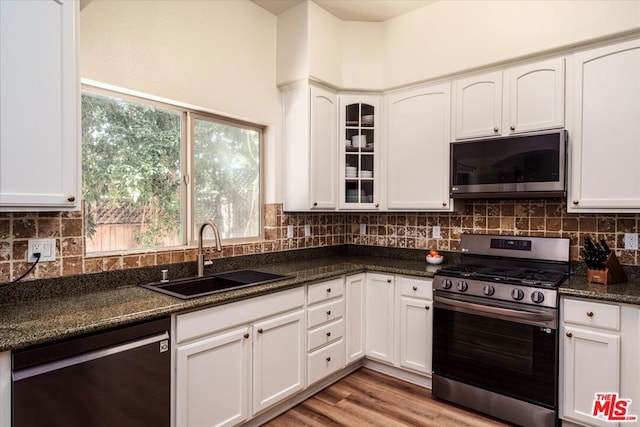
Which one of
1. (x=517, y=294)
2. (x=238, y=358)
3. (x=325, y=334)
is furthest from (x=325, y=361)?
(x=517, y=294)

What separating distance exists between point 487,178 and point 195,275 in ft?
6.91

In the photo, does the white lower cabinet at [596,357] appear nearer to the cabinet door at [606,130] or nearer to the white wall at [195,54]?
the cabinet door at [606,130]

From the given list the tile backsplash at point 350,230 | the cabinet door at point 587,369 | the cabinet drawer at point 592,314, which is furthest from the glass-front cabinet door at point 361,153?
the cabinet door at point 587,369

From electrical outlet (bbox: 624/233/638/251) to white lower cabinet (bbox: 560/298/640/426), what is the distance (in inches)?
25.7

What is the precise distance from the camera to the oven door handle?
2.20 meters

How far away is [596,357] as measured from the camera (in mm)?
2098

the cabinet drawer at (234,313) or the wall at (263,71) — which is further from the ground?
the wall at (263,71)

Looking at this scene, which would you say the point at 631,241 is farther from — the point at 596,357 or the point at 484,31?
the point at 484,31

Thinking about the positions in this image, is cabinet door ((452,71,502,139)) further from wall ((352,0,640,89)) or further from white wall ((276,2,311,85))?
white wall ((276,2,311,85))

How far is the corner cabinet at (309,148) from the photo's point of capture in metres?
3.01

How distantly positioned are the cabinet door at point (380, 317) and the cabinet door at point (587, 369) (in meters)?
1.14

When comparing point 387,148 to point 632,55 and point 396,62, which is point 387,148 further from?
point 632,55

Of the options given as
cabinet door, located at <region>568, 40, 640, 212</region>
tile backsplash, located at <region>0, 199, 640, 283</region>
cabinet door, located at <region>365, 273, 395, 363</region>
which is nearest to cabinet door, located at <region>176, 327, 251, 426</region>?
tile backsplash, located at <region>0, 199, 640, 283</region>

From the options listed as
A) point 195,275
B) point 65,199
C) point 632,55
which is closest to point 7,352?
point 65,199
